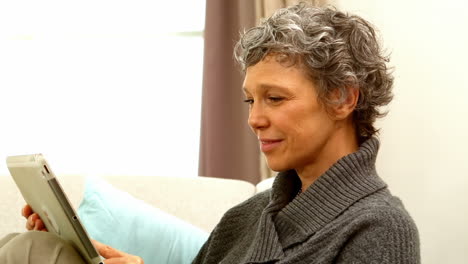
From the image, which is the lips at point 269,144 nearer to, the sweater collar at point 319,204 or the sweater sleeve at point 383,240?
the sweater collar at point 319,204

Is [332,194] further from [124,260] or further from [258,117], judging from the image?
[124,260]

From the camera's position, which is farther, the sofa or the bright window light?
the bright window light

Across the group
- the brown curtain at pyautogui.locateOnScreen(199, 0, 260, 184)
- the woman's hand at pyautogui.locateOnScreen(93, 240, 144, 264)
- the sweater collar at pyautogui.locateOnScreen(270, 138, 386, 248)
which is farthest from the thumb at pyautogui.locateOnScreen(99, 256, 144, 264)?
the brown curtain at pyautogui.locateOnScreen(199, 0, 260, 184)

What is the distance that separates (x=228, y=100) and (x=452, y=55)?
3.14 ft

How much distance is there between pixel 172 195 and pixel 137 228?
0.28 meters

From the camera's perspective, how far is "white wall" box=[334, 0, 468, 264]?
265 centimetres

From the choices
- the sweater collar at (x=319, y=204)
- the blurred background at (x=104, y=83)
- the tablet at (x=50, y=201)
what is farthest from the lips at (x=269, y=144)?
the blurred background at (x=104, y=83)

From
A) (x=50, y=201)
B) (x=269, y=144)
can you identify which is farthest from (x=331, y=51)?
(x=50, y=201)

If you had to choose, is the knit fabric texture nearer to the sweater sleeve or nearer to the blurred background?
the sweater sleeve

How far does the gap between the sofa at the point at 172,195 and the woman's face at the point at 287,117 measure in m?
0.86

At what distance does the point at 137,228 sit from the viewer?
1935 mm

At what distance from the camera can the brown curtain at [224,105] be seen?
9.37 feet

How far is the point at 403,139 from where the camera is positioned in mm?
2783

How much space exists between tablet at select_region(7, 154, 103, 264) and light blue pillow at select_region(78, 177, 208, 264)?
36 centimetres
